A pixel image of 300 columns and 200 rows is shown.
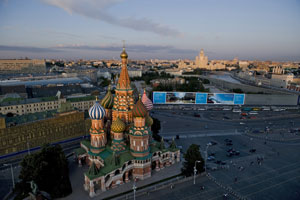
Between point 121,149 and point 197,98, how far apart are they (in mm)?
52310

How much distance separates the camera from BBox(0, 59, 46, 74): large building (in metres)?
149

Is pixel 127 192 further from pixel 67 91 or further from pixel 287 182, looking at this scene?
pixel 67 91

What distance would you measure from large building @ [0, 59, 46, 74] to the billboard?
→ 416 ft

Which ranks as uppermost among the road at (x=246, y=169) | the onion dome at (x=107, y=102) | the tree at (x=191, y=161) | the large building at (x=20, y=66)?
the large building at (x=20, y=66)

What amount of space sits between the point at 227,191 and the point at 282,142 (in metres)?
28.8

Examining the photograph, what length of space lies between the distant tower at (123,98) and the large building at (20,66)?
153 meters

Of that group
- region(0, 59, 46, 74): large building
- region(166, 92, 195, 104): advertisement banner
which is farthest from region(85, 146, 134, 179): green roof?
region(0, 59, 46, 74): large building

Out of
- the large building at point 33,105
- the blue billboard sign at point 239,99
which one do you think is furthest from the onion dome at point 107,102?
the blue billboard sign at point 239,99

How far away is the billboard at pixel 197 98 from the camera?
256 feet

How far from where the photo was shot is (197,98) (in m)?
77.9

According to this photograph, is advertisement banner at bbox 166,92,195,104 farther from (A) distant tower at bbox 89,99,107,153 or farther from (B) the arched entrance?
(A) distant tower at bbox 89,99,107,153

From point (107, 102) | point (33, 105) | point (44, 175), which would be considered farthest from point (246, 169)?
point (33, 105)

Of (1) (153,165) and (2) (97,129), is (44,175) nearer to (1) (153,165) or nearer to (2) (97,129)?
(2) (97,129)

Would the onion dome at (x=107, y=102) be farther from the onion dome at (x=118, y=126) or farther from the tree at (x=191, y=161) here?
the tree at (x=191, y=161)
